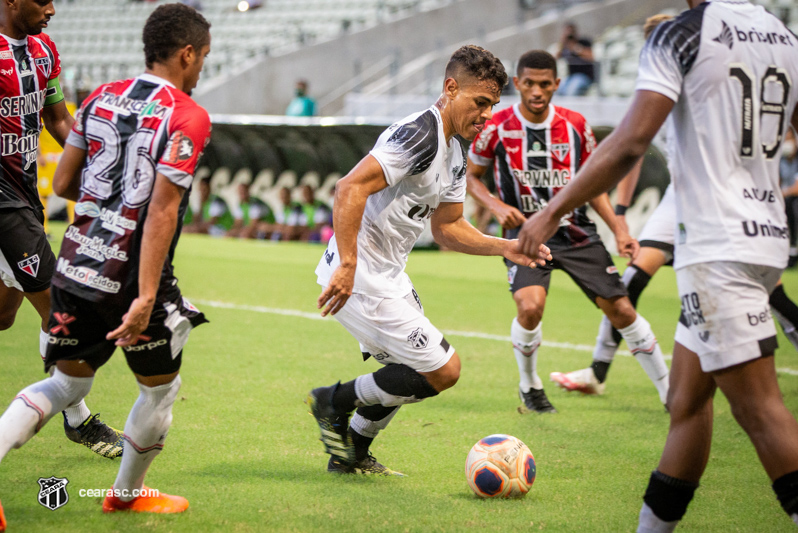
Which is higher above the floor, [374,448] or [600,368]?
[374,448]

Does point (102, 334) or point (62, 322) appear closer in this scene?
point (62, 322)

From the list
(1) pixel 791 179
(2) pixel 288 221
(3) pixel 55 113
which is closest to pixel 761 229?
(3) pixel 55 113

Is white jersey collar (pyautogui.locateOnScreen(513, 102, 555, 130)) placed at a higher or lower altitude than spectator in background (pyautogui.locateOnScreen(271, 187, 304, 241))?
higher

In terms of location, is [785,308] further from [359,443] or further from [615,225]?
[359,443]

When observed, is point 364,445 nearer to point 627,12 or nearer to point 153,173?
point 153,173

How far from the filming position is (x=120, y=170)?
321 cm

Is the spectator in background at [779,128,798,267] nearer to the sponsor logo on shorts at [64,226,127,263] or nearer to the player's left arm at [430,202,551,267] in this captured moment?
the player's left arm at [430,202,551,267]

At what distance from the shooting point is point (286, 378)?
6.32 metres

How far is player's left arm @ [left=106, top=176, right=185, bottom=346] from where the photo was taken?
10.1ft

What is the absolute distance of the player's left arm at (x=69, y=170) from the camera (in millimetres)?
3293

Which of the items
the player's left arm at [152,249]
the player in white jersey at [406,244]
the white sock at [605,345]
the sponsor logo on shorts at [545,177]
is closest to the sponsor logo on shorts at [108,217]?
the player's left arm at [152,249]

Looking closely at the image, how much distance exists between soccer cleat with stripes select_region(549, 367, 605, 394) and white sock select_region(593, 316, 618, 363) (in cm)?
13

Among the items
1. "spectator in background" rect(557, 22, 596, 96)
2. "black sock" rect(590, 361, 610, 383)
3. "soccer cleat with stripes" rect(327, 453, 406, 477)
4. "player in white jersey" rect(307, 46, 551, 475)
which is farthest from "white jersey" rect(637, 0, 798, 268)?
"spectator in background" rect(557, 22, 596, 96)

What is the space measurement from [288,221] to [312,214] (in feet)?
2.07
